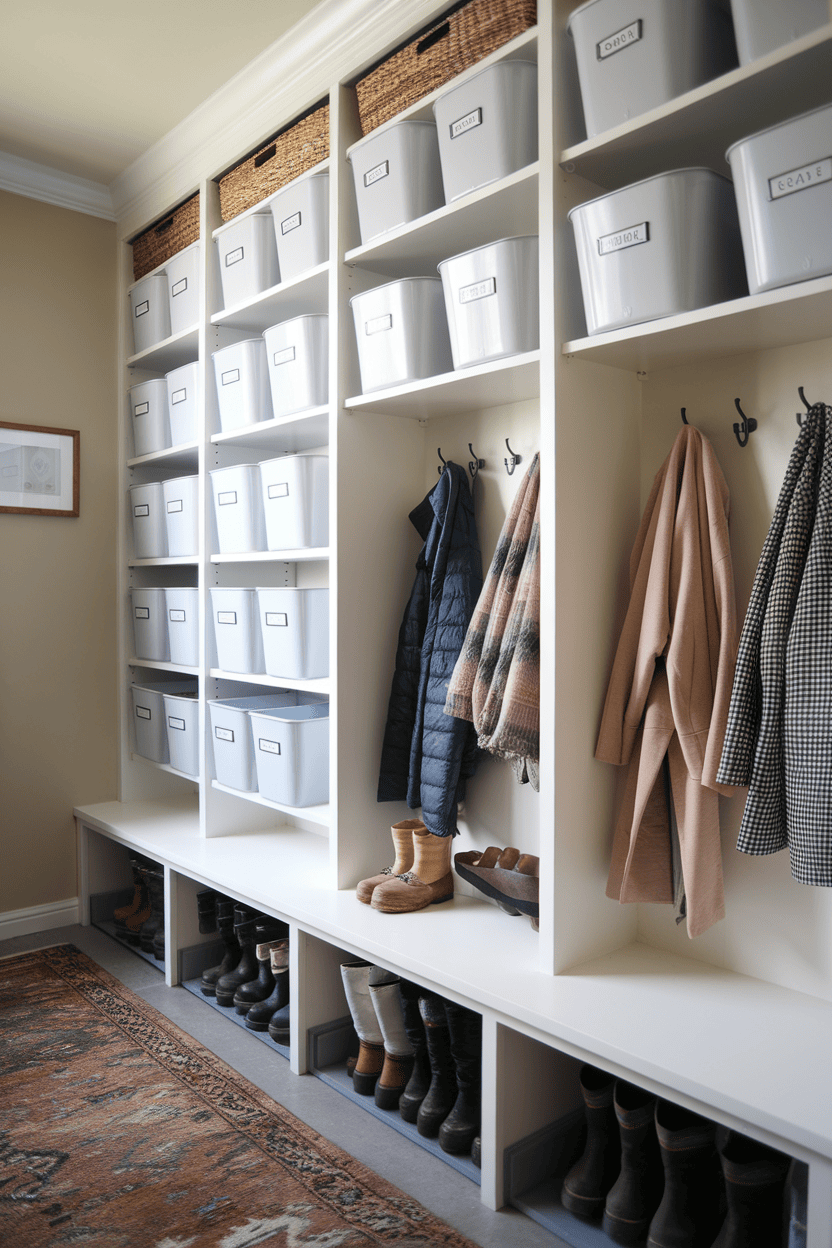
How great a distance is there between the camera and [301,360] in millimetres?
2408

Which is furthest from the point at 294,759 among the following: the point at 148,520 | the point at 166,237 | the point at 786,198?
the point at 166,237

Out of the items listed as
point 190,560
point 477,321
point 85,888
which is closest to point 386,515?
point 477,321

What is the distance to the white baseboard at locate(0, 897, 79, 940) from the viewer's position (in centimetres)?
312

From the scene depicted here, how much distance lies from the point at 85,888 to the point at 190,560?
4.24ft

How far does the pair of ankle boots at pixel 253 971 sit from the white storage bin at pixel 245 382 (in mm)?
1438

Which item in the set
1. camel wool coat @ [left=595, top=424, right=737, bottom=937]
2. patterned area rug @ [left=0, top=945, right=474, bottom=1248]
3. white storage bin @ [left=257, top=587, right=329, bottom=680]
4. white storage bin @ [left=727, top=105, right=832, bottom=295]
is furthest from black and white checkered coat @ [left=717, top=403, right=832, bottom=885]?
white storage bin @ [left=257, top=587, right=329, bottom=680]

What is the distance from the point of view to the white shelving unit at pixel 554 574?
1543 mm

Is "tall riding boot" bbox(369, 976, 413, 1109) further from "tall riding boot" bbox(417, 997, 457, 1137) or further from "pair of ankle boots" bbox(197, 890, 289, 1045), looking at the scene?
"pair of ankle boots" bbox(197, 890, 289, 1045)

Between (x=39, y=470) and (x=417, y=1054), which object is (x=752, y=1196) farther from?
(x=39, y=470)

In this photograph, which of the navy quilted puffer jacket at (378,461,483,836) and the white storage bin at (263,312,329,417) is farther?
the white storage bin at (263,312,329,417)

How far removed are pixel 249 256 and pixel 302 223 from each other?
282 mm

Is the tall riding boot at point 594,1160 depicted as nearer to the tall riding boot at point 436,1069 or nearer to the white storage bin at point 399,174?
the tall riding boot at point 436,1069

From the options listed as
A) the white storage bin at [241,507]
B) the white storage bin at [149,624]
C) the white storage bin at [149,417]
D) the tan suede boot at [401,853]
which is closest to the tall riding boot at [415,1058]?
the tan suede boot at [401,853]

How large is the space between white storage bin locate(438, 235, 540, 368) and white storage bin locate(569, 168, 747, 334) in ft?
0.63
